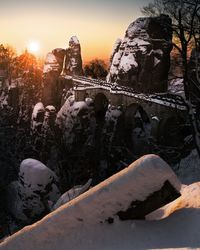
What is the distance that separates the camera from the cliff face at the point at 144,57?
26156 mm

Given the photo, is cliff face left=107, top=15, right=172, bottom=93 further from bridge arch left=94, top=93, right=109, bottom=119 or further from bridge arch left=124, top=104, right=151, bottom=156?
bridge arch left=94, top=93, right=109, bottom=119

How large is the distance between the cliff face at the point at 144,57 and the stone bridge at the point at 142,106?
1.24 metres

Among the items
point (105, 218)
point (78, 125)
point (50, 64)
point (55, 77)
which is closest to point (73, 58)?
point (50, 64)

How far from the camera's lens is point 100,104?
110 ft

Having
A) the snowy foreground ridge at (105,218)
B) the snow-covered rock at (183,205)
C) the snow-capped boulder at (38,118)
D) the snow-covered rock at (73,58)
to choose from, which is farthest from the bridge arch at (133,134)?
the snowy foreground ridge at (105,218)

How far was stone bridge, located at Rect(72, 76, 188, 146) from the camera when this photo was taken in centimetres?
2134

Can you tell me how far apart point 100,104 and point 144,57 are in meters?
8.79

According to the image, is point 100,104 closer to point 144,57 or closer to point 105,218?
point 144,57

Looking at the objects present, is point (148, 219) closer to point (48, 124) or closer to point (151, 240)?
point (151, 240)

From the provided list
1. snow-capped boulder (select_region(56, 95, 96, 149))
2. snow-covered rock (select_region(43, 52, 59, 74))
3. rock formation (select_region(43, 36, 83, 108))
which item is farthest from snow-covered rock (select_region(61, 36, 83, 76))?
snow-capped boulder (select_region(56, 95, 96, 149))

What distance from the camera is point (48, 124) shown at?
32469mm

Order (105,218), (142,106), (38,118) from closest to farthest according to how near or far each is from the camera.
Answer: (105,218) → (142,106) → (38,118)

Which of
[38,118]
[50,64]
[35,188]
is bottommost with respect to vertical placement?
[35,188]

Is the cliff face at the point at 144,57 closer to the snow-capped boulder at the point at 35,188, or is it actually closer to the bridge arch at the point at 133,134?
the bridge arch at the point at 133,134
